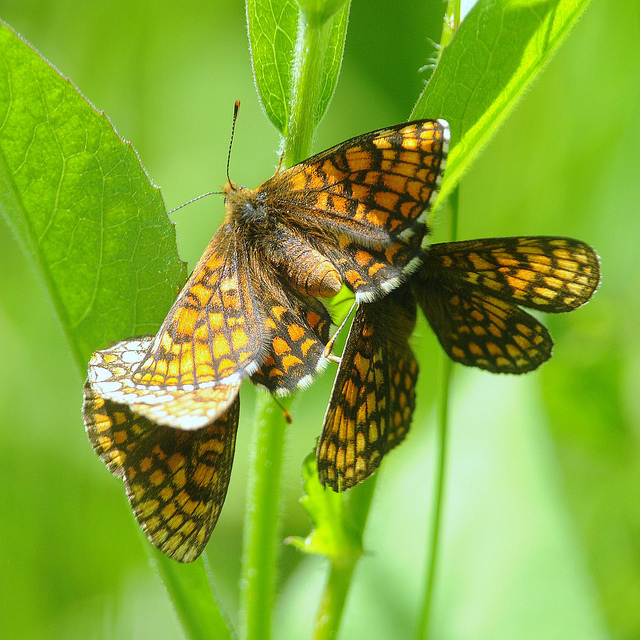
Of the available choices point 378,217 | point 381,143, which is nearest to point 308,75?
point 381,143

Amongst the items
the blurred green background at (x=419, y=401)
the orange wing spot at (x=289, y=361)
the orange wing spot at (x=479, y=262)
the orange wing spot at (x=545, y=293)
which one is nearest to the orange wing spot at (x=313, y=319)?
the orange wing spot at (x=289, y=361)

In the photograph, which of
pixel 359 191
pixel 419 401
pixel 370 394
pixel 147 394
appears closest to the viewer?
pixel 147 394

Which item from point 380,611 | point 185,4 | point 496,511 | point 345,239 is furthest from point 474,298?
point 185,4

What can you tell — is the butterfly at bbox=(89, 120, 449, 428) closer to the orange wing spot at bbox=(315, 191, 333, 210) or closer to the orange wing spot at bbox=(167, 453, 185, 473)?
the orange wing spot at bbox=(315, 191, 333, 210)

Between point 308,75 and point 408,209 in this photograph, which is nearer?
point 308,75

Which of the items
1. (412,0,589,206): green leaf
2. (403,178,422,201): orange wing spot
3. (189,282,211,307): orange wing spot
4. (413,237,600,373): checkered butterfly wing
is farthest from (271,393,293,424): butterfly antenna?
(412,0,589,206): green leaf

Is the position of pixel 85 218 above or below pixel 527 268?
above

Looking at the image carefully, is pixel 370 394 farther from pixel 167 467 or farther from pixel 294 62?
pixel 294 62

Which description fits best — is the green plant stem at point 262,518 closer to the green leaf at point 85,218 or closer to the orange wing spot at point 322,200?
the green leaf at point 85,218
